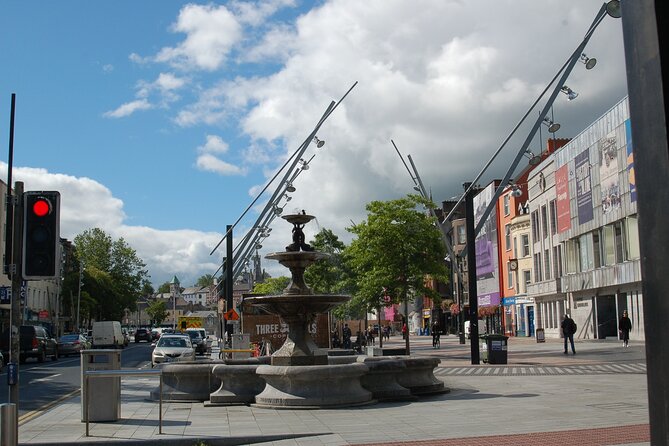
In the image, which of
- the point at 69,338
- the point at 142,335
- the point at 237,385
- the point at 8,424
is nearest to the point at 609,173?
the point at 237,385

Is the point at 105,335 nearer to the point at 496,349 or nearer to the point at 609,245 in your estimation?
the point at 609,245

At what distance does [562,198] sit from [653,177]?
2004 inches

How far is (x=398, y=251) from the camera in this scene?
37.7 m

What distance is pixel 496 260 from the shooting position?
71438mm

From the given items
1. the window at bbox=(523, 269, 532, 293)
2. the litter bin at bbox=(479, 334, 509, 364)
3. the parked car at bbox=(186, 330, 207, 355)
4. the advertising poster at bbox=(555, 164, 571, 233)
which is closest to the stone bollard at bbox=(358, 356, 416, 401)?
the litter bin at bbox=(479, 334, 509, 364)

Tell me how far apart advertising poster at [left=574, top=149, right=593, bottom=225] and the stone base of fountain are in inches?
1389

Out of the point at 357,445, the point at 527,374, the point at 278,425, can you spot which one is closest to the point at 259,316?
the point at 527,374

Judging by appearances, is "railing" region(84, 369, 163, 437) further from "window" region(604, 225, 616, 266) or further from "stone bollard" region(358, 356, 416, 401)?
"window" region(604, 225, 616, 266)

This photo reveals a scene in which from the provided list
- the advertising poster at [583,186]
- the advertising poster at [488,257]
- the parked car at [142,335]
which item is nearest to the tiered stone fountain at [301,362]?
the advertising poster at [583,186]

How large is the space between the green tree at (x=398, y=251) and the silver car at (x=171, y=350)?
31.2 feet

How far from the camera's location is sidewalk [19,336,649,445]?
1047 centimetres

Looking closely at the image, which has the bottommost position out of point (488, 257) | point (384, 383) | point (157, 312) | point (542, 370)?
point (542, 370)

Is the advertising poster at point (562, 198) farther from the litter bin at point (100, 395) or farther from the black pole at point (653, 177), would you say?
the black pole at point (653, 177)

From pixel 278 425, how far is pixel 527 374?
1279 centimetres
